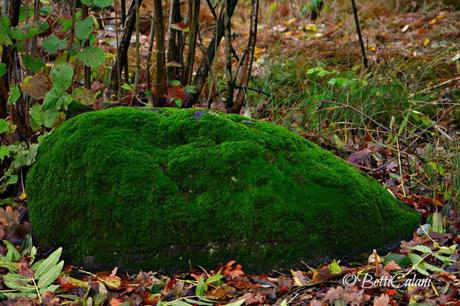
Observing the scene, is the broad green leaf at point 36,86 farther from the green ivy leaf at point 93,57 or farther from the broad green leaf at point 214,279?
the broad green leaf at point 214,279

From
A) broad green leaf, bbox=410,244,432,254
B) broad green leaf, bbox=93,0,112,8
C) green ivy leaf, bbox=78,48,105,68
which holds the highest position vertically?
broad green leaf, bbox=93,0,112,8

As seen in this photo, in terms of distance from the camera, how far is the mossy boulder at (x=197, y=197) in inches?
99.8

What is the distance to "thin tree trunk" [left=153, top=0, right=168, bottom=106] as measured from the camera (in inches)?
127

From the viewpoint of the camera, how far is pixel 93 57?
2924 millimetres

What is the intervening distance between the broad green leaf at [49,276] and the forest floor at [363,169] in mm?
46

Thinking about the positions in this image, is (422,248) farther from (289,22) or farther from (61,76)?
(289,22)

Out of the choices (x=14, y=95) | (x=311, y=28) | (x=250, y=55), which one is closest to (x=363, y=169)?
(x=250, y=55)

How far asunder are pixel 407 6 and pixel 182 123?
5.83 meters

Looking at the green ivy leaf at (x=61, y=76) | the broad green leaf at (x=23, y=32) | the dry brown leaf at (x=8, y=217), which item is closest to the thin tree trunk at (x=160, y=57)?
the green ivy leaf at (x=61, y=76)

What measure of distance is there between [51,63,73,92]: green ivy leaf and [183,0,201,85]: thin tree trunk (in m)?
0.79

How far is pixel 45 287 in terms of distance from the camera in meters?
2.32

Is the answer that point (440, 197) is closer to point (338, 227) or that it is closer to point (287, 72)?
point (338, 227)

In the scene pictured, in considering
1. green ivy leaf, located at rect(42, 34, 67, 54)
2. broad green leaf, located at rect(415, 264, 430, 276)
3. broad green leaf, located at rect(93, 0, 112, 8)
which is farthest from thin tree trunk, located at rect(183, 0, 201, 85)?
broad green leaf, located at rect(415, 264, 430, 276)

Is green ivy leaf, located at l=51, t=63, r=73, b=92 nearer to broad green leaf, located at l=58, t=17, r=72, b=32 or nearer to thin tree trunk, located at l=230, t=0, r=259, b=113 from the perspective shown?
broad green leaf, located at l=58, t=17, r=72, b=32
